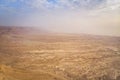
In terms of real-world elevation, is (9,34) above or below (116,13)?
below

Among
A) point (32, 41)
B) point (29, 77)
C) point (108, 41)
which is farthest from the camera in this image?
point (108, 41)

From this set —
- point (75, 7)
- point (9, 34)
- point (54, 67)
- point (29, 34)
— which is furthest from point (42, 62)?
point (75, 7)

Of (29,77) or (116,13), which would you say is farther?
(116,13)

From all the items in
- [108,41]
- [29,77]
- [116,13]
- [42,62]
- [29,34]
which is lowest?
[29,77]

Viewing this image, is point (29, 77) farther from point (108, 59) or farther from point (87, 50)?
point (108, 59)

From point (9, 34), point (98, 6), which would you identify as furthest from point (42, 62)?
point (98, 6)

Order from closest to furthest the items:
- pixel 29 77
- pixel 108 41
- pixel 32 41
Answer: pixel 29 77, pixel 32 41, pixel 108 41
